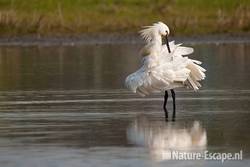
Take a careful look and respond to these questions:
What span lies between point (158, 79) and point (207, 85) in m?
3.96

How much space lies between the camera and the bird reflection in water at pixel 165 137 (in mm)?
15094

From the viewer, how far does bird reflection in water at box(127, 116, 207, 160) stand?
15.1m

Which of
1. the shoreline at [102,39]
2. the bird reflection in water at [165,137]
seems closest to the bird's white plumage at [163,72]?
the bird reflection in water at [165,137]

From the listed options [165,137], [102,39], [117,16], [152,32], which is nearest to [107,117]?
[165,137]

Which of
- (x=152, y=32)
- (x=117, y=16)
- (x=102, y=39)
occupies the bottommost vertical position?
(x=102, y=39)

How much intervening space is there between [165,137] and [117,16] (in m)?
27.5

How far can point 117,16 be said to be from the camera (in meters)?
43.5

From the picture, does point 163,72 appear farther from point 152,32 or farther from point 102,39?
point 102,39

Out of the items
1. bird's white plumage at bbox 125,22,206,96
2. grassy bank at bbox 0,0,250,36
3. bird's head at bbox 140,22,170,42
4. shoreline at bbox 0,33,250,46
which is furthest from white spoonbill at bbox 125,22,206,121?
grassy bank at bbox 0,0,250,36

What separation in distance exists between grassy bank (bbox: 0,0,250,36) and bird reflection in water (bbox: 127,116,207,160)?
23.5 meters

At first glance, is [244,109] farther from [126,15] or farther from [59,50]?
[126,15]

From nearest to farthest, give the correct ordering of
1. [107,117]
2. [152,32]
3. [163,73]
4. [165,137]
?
1. [165,137]
2. [107,117]
3. [163,73]
4. [152,32]

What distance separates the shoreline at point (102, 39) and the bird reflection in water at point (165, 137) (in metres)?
21.0

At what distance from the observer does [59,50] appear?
122 feet
